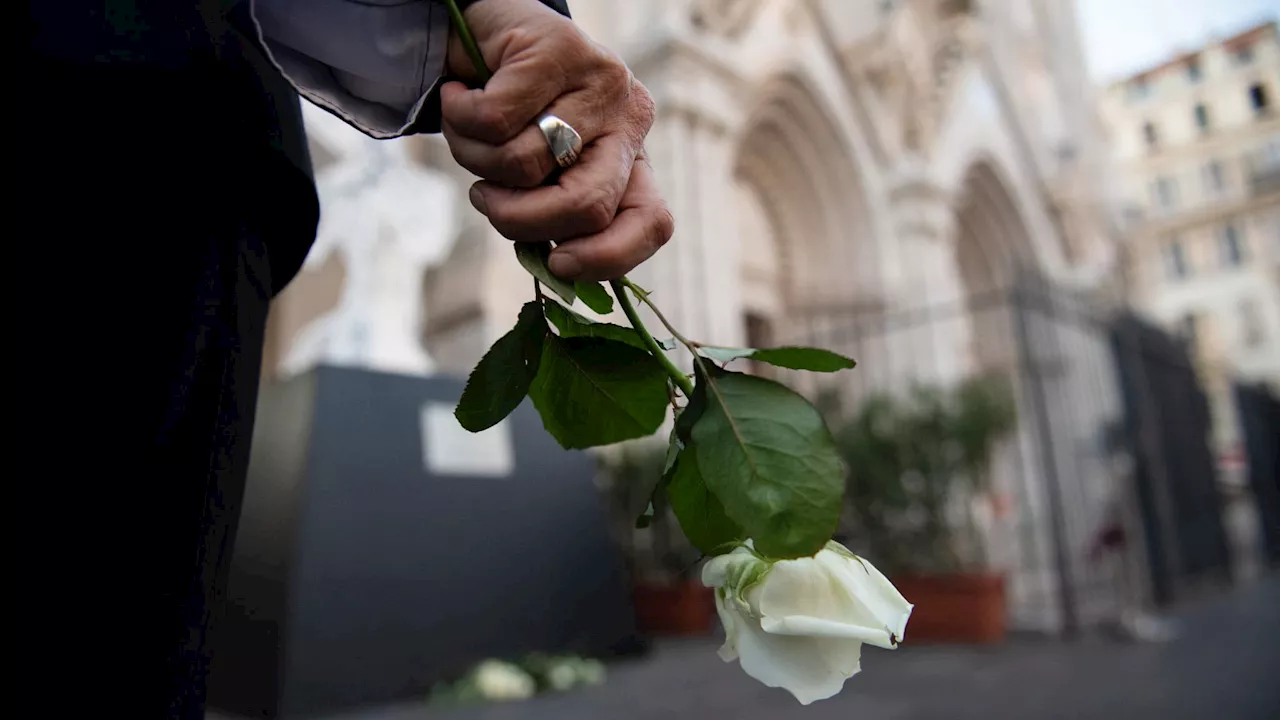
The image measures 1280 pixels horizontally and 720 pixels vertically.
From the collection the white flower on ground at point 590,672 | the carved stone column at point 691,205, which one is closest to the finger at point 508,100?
the white flower on ground at point 590,672

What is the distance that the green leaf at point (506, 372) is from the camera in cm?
38

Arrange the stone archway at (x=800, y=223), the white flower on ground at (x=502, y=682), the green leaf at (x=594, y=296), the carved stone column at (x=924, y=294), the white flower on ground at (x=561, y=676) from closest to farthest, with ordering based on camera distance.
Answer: the green leaf at (x=594, y=296) < the white flower on ground at (x=502, y=682) < the white flower on ground at (x=561, y=676) < the carved stone column at (x=924, y=294) < the stone archway at (x=800, y=223)

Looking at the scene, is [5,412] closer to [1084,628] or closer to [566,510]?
[566,510]

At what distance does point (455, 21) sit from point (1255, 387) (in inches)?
486

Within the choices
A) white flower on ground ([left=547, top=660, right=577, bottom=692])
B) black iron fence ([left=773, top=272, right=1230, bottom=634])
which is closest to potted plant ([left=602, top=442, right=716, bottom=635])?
black iron fence ([left=773, top=272, right=1230, bottom=634])

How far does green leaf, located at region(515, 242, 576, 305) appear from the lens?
0.37 m

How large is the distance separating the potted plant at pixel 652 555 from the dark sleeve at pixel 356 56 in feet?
13.7

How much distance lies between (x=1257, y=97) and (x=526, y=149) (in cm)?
3570

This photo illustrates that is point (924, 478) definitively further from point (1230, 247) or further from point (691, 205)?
point (1230, 247)

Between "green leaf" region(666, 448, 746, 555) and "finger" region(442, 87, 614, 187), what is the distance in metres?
0.16

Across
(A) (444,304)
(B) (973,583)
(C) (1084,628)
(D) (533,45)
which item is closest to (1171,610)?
(C) (1084,628)

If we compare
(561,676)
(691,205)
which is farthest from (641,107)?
(691,205)

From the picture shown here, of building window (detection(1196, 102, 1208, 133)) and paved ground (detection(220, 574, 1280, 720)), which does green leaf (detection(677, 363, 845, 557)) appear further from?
building window (detection(1196, 102, 1208, 133))

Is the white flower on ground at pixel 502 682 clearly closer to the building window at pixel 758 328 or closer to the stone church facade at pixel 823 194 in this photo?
the stone church facade at pixel 823 194
